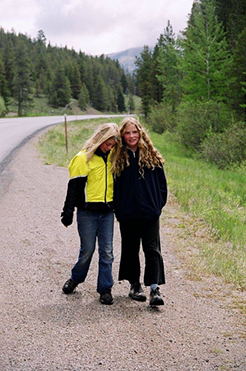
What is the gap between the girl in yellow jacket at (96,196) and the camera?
448 cm

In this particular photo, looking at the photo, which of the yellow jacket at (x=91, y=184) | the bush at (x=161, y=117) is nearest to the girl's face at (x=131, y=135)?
the yellow jacket at (x=91, y=184)

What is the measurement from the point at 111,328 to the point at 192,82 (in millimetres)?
25206

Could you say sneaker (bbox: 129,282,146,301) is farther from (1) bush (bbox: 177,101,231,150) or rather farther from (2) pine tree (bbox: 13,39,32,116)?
(2) pine tree (bbox: 13,39,32,116)

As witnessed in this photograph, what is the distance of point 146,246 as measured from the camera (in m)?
4.57

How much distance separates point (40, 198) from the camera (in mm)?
9688

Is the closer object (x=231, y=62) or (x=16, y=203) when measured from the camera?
(x=16, y=203)

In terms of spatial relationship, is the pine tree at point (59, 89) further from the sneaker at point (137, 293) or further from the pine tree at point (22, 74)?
the sneaker at point (137, 293)

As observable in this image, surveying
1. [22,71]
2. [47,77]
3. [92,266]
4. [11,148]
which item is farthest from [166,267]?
[47,77]

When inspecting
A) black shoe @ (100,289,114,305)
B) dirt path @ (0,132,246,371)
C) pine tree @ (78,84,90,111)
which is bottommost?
dirt path @ (0,132,246,371)

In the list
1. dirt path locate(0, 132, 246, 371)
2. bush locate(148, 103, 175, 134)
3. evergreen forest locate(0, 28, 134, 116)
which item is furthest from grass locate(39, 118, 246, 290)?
evergreen forest locate(0, 28, 134, 116)

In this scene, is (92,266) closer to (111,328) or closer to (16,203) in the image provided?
(111,328)

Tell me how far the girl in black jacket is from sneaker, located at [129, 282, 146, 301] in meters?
0.20

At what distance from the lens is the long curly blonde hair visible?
4414mm

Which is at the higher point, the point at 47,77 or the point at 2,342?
the point at 47,77
